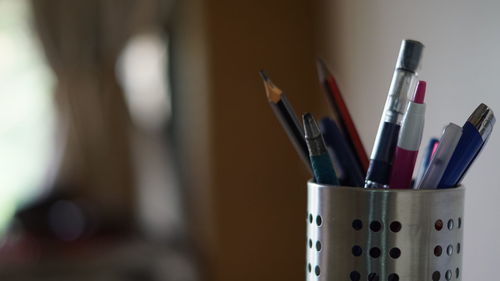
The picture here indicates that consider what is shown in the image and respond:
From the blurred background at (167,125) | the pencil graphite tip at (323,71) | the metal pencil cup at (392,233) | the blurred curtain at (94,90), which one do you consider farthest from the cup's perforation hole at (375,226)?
the blurred curtain at (94,90)

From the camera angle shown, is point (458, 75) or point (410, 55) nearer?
point (410, 55)

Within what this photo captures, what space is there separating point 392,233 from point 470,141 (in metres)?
0.07

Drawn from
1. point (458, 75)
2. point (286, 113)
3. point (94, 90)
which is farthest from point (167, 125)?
point (286, 113)

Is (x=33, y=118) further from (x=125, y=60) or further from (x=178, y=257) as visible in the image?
(x=178, y=257)

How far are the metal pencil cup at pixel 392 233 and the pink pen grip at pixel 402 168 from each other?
0.03 meters

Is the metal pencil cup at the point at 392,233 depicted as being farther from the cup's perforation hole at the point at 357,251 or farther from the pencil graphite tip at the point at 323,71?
the pencil graphite tip at the point at 323,71

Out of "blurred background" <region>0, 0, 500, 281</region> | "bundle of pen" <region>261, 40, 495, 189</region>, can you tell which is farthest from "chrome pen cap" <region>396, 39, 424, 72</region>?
"blurred background" <region>0, 0, 500, 281</region>

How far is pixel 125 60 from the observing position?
4.77 ft

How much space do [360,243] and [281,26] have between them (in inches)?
31.9

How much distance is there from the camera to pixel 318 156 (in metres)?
0.40

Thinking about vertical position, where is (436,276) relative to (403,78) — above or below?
below

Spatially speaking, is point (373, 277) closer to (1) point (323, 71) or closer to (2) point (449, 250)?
(2) point (449, 250)

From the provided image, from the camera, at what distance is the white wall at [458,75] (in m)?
0.52

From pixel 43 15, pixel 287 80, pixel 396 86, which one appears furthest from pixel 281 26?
pixel 396 86
